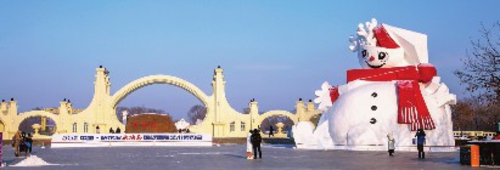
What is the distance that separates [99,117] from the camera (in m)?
54.2

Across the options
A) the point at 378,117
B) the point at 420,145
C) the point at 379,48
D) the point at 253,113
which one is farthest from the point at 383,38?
the point at 253,113

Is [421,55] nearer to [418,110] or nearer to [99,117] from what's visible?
[418,110]

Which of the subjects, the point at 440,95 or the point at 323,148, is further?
the point at 323,148

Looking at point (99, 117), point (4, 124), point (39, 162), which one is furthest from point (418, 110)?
point (4, 124)

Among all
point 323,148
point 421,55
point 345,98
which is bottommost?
point 323,148

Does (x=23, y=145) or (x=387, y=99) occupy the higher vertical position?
(x=387, y=99)

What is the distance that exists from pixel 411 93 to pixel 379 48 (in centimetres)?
276

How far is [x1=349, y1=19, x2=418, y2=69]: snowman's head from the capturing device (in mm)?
29031

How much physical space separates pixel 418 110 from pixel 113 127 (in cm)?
3317

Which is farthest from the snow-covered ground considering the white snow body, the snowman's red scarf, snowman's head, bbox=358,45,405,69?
snowman's head, bbox=358,45,405,69

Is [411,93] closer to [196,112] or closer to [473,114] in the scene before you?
[473,114]

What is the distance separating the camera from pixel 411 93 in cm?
2766

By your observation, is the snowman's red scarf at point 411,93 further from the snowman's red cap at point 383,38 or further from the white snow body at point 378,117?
the snowman's red cap at point 383,38

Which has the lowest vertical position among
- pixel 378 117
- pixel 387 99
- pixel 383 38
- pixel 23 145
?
pixel 23 145
